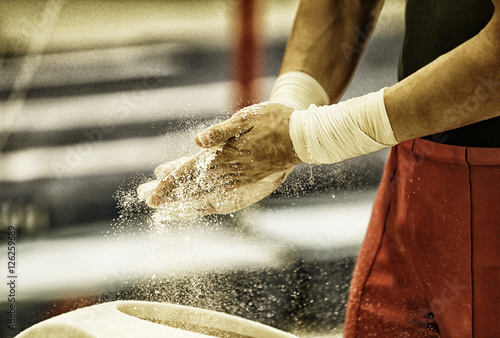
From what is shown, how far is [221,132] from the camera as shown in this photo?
0.81 m

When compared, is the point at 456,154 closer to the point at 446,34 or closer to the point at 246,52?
the point at 446,34

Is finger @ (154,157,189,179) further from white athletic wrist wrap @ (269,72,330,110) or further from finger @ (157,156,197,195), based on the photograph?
white athletic wrist wrap @ (269,72,330,110)

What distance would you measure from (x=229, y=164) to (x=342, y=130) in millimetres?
184

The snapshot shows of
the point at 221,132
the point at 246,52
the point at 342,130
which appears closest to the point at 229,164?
the point at 221,132

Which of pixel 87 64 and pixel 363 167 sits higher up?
pixel 87 64

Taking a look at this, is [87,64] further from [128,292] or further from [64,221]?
[128,292]

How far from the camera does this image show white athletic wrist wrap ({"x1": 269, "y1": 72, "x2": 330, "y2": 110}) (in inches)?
38.9

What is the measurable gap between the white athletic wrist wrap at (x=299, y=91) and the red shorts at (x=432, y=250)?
0.19 meters

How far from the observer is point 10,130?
1555mm

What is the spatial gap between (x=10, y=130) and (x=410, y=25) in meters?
1.17

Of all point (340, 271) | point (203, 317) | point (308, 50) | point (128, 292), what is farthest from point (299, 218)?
point (203, 317)

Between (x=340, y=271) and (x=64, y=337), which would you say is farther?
(x=340, y=271)

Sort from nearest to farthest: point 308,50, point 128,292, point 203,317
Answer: point 203,317 → point 308,50 → point 128,292

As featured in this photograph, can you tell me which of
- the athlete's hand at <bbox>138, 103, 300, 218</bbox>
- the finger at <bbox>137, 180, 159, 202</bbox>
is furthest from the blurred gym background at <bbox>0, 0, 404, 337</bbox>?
the athlete's hand at <bbox>138, 103, 300, 218</bbox>
